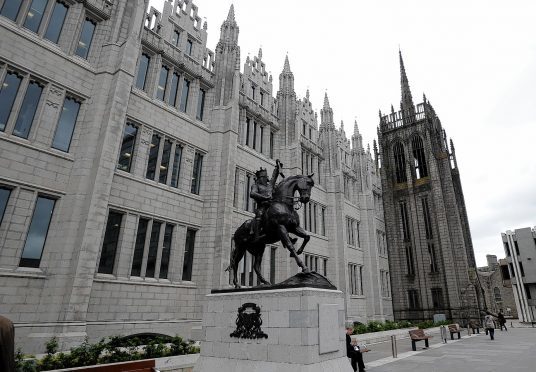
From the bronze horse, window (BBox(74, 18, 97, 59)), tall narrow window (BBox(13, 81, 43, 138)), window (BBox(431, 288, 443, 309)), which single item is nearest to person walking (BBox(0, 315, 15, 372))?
the bronze horse

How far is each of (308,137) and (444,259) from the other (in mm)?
25684

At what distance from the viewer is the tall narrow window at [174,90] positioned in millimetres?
20317

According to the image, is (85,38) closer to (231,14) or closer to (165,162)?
(165,162)

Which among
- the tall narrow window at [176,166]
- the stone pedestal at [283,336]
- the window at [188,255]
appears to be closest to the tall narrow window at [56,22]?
the tall narrow window at [176,166]

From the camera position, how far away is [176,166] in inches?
771

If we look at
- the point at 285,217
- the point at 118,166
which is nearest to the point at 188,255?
the point at 118,166

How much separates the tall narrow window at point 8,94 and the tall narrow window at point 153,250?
25.8 ft

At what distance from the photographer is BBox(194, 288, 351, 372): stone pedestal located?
7.88m

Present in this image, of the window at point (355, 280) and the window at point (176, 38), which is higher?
the window at point (176, 38)

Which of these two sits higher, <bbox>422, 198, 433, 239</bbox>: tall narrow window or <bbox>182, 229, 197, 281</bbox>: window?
<bbox>422, 198, 433, 239</bbox>: tall narrow window

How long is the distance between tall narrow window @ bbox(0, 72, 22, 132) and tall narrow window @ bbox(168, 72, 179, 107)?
788 cm

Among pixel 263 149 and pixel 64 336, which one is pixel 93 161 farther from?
pixel 263 149

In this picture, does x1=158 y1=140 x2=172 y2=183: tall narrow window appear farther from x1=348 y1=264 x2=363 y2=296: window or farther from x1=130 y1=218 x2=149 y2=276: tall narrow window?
x1=348 y1=264 x2=363 y2=296: window

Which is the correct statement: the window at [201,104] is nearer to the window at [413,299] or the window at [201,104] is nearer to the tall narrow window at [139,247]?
the tall narrow window at [139,247]
